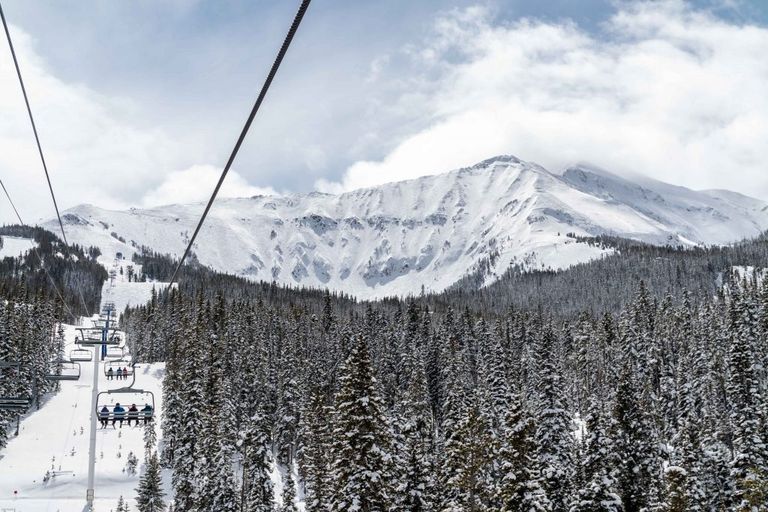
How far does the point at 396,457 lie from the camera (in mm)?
44562

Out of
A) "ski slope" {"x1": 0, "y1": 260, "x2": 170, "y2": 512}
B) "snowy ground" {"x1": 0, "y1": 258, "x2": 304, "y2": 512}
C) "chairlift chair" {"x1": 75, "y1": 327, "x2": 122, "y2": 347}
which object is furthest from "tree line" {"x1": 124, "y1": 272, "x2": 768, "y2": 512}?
"ski slope" {"x1": 0, "y1": 260, "x2": 170, "y2": 512}

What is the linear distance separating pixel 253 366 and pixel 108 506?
36.5 m

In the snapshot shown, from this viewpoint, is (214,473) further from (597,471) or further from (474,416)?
(597,471)

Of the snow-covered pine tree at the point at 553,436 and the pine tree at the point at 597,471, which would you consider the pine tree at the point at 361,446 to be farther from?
the snow-covered pine tree at the point at 553,436

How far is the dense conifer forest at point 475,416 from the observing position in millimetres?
36250

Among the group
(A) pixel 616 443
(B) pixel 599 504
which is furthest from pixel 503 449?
(A) pixel 616 443

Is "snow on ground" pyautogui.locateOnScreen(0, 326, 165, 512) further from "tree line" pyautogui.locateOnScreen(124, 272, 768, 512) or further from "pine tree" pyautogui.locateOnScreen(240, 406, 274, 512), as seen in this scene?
"pine tree" pyautogui.locateOnScreen(240, 406, 274, 512)

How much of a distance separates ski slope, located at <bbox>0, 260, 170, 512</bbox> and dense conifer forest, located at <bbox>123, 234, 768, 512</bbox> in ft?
25.2

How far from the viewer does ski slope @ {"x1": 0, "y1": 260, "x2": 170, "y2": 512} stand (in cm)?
7550

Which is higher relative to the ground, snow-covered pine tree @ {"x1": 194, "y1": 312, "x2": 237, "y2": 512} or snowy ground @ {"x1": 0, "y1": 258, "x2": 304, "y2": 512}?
snow-covered pine tree @ {"x1": 194, "y1": 312, "x2": 237, "y2": 512}

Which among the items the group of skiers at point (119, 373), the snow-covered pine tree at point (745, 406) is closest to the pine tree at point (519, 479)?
the snow-covered pine tree at point (745, 406)

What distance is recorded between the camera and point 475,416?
156 feet

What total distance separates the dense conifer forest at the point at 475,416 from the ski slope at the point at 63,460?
7691 mm

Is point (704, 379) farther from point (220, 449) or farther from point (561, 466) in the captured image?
point (220, 449)
